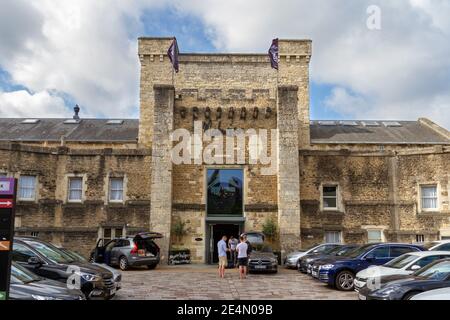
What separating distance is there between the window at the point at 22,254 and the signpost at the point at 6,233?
6.06 meters

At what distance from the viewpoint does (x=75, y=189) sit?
81.9 feet

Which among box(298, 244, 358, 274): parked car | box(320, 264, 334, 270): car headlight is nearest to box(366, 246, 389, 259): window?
box(320, 264, 334, 270): car headlight

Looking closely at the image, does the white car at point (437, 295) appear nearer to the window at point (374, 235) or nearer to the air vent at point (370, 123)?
the window at point (374, 235)

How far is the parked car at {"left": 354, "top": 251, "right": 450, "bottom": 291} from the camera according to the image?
11.6 meters

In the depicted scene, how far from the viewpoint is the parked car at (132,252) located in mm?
19125

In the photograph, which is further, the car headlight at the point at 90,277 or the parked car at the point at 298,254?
the parked car at the point at 298,254

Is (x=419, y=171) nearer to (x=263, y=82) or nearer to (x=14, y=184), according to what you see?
(x=263, y=82)

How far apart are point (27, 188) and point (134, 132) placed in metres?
11.1

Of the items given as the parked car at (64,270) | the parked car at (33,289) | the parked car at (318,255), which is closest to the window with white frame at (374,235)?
the parked car at (318,255)

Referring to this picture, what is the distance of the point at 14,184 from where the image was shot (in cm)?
607

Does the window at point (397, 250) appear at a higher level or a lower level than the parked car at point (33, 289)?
higher

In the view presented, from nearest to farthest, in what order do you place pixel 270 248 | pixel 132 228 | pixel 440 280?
1. pixel 440 280
2. pixel 270 248
3. pixel 132 228

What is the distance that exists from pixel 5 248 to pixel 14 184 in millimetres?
895
